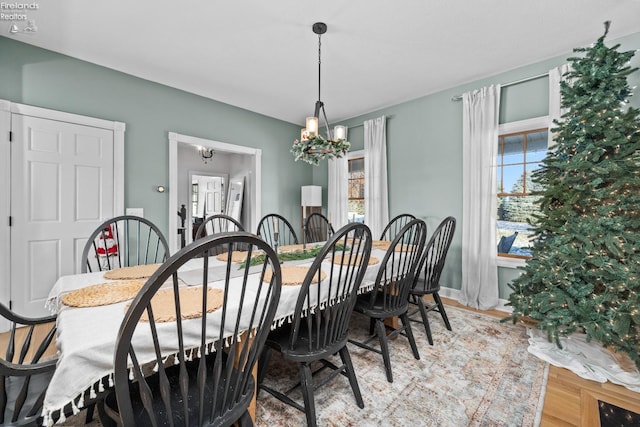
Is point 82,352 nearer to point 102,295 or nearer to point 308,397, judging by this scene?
point 102,295

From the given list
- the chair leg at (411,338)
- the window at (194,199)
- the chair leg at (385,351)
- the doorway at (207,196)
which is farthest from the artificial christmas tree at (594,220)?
the window at (194,199)

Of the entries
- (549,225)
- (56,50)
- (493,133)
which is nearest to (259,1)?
(56,50)

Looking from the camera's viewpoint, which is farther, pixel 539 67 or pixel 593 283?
pixel 539 67

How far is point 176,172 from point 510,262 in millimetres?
4126

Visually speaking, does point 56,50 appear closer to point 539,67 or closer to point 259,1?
point 259,1

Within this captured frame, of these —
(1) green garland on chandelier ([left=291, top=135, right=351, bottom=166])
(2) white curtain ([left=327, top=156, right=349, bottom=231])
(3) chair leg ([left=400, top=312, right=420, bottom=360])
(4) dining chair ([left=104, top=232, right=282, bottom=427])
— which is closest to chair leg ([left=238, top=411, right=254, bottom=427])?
(4) dining chair ([left=104, top=232, right=282, bottom=427])

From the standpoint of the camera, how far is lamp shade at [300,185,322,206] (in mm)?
4867

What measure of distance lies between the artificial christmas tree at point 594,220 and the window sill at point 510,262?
646 millimetres

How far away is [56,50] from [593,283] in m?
5.19

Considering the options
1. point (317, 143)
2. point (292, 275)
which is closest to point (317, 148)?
point (317, 143)

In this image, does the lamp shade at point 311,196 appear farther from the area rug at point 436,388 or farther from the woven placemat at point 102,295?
the woven placemat at point 102,295

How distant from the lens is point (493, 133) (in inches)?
125

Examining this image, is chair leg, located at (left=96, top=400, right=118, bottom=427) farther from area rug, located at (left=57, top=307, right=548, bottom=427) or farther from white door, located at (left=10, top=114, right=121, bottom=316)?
Result: white door, located at (left=10, top=114, right=121, bottom=316)

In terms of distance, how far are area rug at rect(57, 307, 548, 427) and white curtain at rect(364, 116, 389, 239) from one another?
2.05m
